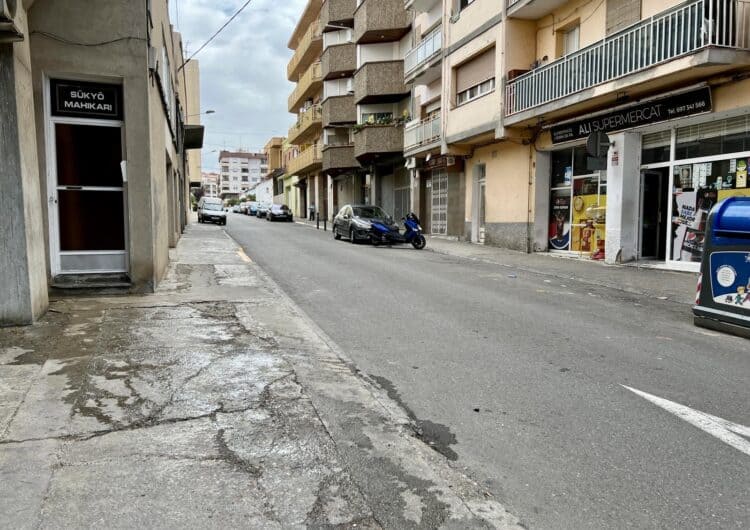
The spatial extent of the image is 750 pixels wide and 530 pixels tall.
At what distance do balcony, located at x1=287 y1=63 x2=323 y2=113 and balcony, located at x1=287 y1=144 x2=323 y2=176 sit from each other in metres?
4.22

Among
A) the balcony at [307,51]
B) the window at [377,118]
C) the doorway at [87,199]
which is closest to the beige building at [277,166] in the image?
the balcony at [307,51]

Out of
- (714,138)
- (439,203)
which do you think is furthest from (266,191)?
(714,138)

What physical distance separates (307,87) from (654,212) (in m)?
32.3

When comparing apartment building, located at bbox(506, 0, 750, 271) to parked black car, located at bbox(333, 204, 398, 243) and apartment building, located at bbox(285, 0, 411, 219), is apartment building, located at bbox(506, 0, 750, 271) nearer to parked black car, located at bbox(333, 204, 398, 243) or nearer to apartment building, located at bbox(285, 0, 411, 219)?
parked black car, located at bbox(333, 204, 398, 243)

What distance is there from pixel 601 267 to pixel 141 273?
10621 mm

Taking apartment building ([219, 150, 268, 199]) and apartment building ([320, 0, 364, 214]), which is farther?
apartment building ([219, 150, 268, 199])

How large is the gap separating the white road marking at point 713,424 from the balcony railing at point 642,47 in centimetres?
896

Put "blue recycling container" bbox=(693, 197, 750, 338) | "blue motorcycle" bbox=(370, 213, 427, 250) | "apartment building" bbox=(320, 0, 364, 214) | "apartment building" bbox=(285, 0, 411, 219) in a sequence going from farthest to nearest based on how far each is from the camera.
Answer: "apartment building" bbox=(320, 0, 364, 214) → "apartment building" bbox=(285, 0, 411, 219) → "blue motorcycle" bbox=(370, 213, 427, 250) → "blue recycling container" bbox=(693, 197, 750, 338)

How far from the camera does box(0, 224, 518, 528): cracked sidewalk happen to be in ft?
9.34

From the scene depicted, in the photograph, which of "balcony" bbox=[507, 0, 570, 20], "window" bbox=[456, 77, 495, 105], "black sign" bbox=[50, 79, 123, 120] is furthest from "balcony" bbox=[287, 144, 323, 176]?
"black sign" bbox=[50, 79, 123, 120]

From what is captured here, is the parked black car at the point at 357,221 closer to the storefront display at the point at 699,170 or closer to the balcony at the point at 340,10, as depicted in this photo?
the storefront display at the point at 699,170

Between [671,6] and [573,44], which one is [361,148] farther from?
[671,6]

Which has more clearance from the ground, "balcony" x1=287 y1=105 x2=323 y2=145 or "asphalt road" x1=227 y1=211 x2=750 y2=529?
"balcony" x1=287 y1=105 x2=323 y2=145

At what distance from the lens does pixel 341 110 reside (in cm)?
3441
